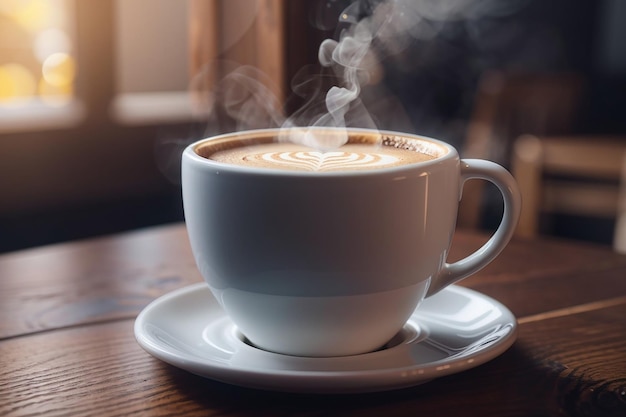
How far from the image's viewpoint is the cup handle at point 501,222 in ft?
1.75

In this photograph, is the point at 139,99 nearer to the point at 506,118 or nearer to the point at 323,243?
the point at 506,118

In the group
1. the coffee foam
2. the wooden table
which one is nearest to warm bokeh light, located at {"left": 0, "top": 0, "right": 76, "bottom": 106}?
the wooden table

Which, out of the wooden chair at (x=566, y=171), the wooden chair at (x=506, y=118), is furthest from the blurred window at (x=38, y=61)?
the wooden chair at (x=566, y=171)

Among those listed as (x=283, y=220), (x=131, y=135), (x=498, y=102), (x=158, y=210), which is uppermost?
(x=283, y=220)

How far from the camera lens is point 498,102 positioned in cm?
225

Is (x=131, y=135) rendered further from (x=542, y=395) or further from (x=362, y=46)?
(x=542, y=395)

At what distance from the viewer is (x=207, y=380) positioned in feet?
1.51

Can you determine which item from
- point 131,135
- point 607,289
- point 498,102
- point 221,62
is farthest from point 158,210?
point 607,289

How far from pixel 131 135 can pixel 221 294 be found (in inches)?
80.0

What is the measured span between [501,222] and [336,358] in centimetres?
16

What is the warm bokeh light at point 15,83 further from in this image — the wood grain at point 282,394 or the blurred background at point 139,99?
the wood grain at point 282,394

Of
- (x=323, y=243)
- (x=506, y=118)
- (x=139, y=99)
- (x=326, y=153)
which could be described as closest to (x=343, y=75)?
(x=326, y=153)

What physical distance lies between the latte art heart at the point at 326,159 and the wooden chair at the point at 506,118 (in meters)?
1.59

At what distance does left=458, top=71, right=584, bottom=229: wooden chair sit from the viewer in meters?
2.19
